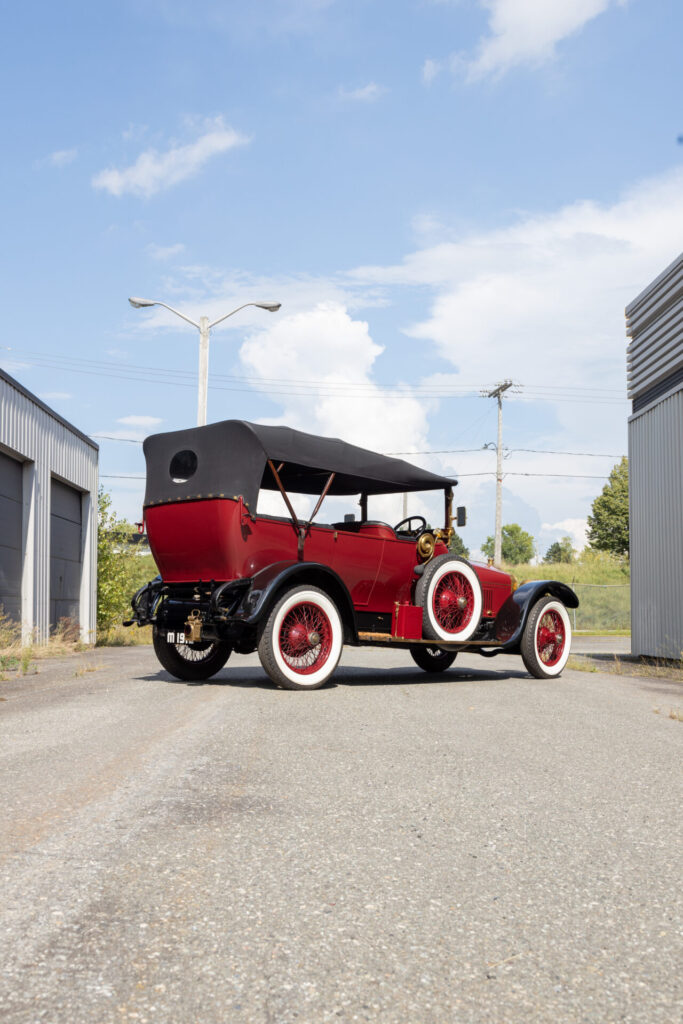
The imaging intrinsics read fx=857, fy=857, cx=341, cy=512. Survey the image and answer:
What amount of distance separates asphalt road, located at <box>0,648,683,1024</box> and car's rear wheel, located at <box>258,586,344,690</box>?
1.99m

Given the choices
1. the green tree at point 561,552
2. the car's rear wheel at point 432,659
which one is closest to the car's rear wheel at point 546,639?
the car's rear wheel at point 432,659

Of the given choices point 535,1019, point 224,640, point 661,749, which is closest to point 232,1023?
point 535,1019

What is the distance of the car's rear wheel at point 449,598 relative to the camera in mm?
9984

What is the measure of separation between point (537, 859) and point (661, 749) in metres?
2.95

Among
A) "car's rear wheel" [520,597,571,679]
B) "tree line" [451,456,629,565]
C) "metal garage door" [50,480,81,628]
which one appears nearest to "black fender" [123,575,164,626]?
"car's rear wheel" [520,597,571,679]

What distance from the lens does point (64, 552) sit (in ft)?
66.3

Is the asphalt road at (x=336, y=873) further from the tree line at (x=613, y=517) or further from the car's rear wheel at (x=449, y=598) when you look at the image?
the tree line at (x=613, y=517)

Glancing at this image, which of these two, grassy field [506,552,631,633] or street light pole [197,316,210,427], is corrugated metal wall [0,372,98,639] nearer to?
street light pole [197,316,210,427]

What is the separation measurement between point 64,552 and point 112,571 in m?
3.56

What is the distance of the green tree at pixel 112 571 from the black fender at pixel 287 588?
591 inches

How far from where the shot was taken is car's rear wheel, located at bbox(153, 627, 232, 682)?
9875mm

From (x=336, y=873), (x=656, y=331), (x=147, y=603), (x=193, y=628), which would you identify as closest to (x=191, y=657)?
(x=147, y=603)

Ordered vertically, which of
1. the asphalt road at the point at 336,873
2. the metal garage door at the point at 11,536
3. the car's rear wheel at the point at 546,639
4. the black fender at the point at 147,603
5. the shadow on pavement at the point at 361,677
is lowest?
the shadow on pavement at the point at 361,677

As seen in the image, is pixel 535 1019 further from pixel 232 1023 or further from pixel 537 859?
pixel 537 859
